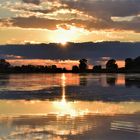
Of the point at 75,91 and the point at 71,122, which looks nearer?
the point at 71,122

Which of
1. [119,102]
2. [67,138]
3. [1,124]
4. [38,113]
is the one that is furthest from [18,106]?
[67,138]

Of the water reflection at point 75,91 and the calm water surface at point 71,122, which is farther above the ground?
the water reflection at point 75,91

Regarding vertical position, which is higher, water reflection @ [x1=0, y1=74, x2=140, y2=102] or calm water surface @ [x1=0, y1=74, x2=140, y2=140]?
water reflection @ [x1=0, y1=74, x2=140, y2=102]

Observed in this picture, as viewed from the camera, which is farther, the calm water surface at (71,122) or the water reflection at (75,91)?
the water reflection at (75,91)

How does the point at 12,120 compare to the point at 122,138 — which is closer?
the point at 122,138

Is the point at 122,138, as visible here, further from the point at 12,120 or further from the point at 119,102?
the point at 119,102

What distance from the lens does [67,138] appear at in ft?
54.1

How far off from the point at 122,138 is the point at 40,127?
12.6ft

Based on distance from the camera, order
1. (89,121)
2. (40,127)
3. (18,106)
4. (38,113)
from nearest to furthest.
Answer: (40,127) < (89,121) < (38,113) < (18,106)

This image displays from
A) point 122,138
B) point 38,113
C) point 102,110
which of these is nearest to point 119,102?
point 102,110

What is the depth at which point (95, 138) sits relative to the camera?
16.5 metres

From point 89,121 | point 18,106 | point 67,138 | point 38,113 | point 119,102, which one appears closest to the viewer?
point 67,138

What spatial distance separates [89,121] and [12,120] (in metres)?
3.41

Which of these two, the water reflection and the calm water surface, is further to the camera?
the water reflection
